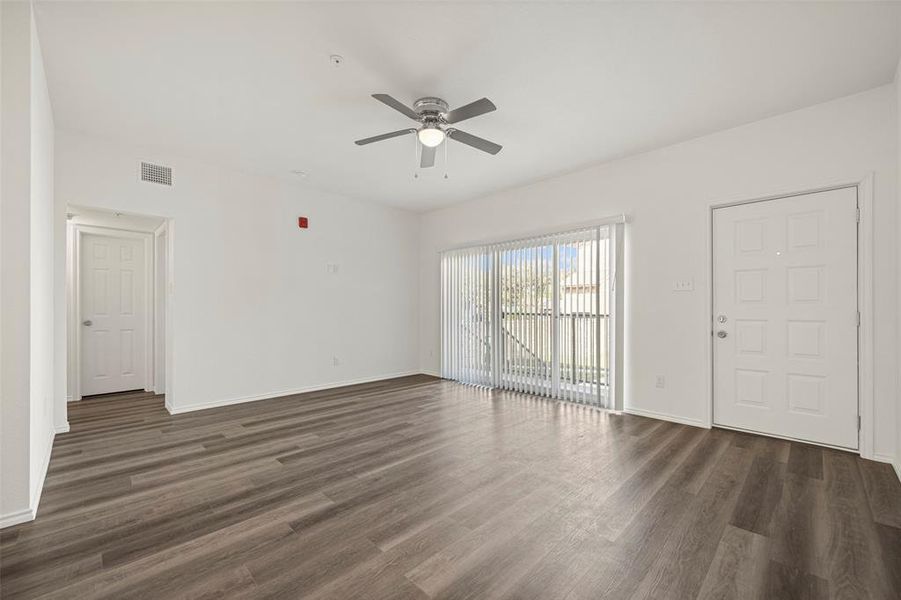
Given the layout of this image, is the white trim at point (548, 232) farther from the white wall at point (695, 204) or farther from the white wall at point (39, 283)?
the white wall at point (39, 283)

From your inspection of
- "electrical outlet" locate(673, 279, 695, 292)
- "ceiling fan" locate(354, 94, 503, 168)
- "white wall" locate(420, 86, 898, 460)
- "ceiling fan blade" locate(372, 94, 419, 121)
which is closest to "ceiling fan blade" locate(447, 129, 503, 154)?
"ceiling fan" locate(354, 94, 503, 168)

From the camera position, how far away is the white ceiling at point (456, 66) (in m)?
2.32

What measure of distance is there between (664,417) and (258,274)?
520cm

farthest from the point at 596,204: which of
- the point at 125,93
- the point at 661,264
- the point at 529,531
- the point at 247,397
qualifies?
the point at 247,397

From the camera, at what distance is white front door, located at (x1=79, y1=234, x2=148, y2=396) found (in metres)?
5.43

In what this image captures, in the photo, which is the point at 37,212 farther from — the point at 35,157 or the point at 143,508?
the point at 143,508

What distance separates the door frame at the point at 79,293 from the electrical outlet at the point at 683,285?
702 centimetres

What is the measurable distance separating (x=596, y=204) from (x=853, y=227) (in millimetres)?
2272

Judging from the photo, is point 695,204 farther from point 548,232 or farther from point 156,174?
point 156,174

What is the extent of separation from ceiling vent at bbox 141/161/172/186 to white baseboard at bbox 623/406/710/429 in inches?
231

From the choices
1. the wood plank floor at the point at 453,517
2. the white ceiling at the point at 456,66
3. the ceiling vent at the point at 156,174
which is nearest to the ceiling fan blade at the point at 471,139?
the white ceiling at the point at 456,66

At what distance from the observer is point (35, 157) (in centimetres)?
247

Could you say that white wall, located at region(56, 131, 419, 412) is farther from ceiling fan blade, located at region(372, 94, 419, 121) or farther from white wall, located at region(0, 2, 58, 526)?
ceiling fan blade, located at region(372, 94, 419, 121)

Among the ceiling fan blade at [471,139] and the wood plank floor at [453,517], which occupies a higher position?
the ceiling fan blade at [471,139]
